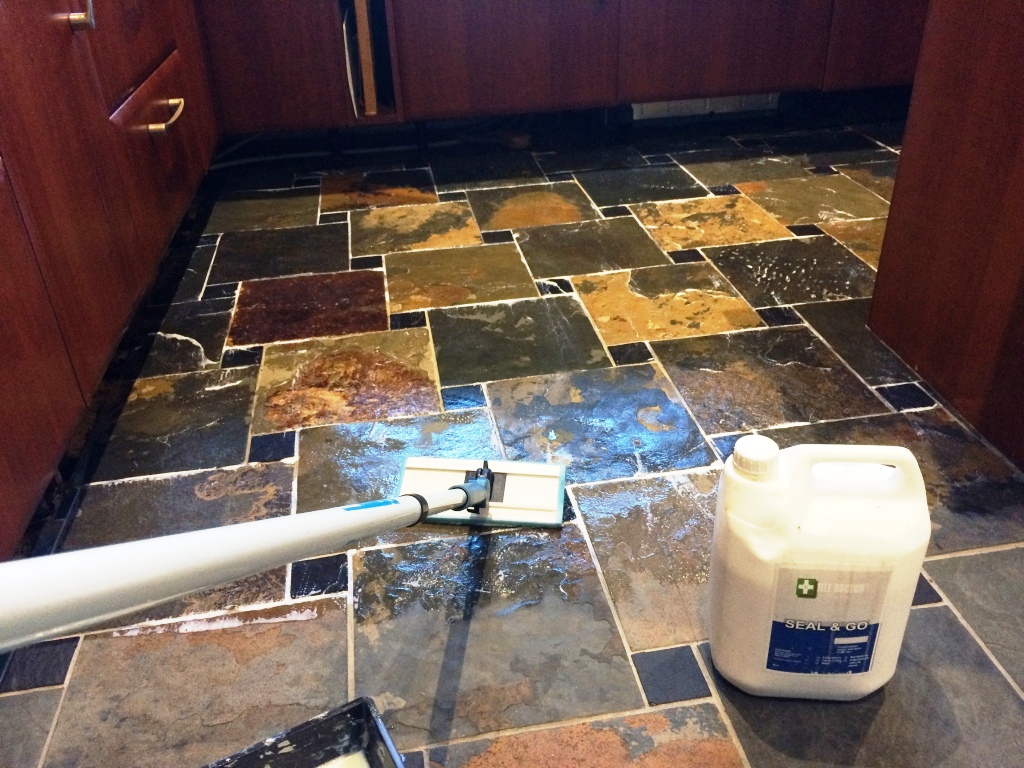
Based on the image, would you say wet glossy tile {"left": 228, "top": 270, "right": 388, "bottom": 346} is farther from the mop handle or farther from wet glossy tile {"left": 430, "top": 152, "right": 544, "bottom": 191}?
the mop handle

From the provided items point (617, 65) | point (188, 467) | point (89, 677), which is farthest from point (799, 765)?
point (617, 65)

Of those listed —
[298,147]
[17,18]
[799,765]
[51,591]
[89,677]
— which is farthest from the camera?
[298,147]

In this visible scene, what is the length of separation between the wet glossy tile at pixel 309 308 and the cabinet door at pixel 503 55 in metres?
0.93

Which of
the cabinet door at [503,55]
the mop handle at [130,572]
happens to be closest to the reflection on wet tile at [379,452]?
the mop handle at [130,572]

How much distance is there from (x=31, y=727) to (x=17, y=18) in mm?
1084

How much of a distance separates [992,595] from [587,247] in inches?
54.1

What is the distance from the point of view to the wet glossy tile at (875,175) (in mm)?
2594

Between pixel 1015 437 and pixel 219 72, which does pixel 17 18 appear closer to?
pixel 219 72

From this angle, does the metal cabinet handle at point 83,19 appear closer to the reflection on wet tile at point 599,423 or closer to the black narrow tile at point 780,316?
the reflection on wet tile at point 599,423

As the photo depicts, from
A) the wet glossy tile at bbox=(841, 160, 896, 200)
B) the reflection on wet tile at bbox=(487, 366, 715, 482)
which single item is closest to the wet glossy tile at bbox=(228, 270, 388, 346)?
the reflection on wet tile at bbox=(487, 366, 715, 482)

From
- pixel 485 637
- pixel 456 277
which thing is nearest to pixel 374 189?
pixel 456 277

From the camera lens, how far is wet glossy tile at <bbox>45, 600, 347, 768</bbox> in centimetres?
104

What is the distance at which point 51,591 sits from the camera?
Answer: 1.60 feet

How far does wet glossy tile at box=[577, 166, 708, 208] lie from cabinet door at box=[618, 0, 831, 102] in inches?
12.5
